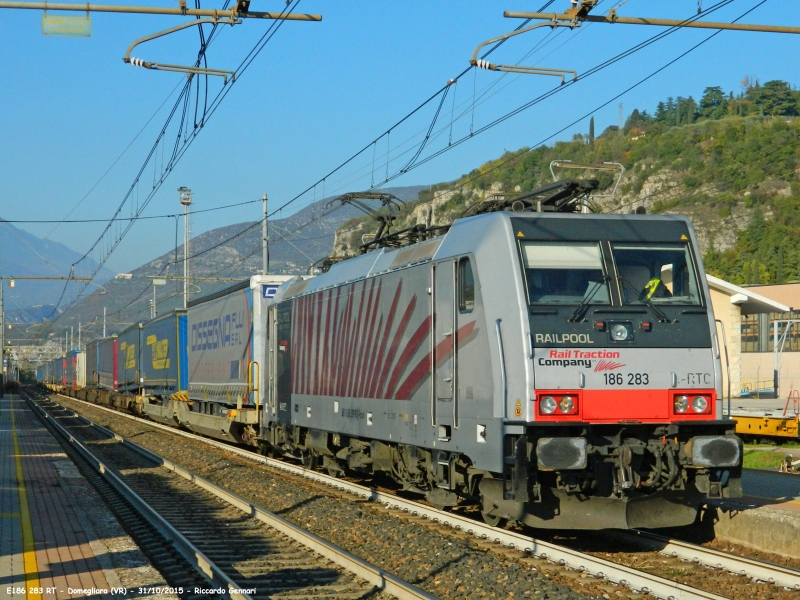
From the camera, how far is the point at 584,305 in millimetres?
9844

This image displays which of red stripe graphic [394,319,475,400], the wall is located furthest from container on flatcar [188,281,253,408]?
the wall

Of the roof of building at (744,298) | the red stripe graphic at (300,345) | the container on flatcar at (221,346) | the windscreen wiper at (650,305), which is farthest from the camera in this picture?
the roof of building at (744,298)

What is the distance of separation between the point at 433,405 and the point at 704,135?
124 m

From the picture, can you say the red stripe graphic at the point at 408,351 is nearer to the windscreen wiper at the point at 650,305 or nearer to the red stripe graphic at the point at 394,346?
the red stripe graphic at the point at 394,346

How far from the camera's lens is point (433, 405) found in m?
→ 11.5

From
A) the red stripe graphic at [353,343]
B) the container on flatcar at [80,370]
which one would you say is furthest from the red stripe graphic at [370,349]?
the container on flatcar at [80,370]

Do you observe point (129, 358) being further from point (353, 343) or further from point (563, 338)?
point (563, 338)

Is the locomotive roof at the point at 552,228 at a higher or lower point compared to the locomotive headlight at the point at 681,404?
higher

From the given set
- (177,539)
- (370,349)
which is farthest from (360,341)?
(177,539)

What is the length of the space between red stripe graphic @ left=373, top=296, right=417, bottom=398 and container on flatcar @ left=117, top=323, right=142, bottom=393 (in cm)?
2814

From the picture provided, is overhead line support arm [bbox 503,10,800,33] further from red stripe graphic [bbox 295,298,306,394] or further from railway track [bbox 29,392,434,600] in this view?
red stripe graphic [bbox 295,298,306,394]

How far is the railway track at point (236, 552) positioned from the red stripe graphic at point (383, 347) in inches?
93.3

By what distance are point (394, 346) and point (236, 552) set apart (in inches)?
148

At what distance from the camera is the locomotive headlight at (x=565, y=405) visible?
372 inches
